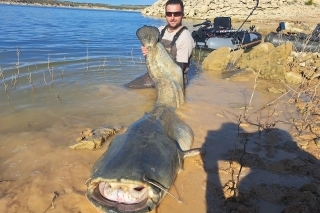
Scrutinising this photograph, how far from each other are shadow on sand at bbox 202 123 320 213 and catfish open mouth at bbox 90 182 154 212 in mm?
785

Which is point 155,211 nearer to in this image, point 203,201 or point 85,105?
point 203,201

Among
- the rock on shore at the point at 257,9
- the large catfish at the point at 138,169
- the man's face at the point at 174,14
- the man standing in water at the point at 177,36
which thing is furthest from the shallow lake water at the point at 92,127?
the rock on shore at the point at 257,9

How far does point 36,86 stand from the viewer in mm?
6309

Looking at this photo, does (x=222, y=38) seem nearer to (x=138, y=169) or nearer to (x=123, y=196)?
(x=138, y=169)

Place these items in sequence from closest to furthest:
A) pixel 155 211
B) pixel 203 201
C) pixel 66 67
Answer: pixel 155 211
pixel 203 201
pixel 66 67

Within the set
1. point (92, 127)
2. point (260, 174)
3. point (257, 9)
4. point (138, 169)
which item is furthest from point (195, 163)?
point (257, 9)

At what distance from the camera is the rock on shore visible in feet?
90.8

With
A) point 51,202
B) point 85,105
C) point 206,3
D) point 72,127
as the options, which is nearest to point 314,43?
point 85,105

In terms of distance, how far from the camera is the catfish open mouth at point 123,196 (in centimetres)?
218

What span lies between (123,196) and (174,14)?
4207 millimetres

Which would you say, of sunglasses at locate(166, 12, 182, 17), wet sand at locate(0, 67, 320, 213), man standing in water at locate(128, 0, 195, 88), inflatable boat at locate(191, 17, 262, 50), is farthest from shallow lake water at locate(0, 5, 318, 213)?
inflatable boat at locate(191, 17, 262, 50)

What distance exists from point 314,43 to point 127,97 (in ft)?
23.5

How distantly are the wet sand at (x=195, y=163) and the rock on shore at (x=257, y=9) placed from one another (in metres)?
24.6

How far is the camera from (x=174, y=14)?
18.2 feet
